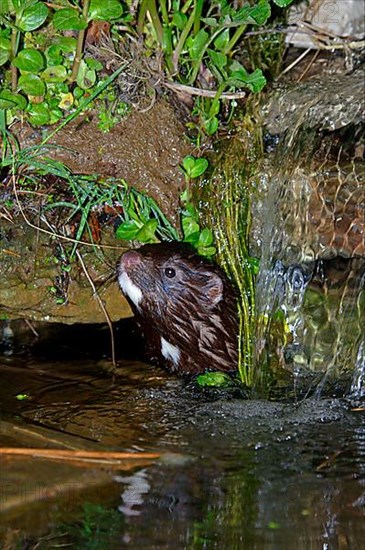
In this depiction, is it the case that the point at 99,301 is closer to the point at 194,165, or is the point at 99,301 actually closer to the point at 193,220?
the point at 193,220

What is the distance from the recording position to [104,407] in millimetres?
4328

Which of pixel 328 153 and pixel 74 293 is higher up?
pixel 328 153

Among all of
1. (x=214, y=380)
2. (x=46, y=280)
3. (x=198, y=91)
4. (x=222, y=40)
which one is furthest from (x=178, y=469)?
(x=222, y=40)

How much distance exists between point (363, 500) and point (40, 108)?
2.58 metres

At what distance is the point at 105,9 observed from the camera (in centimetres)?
459

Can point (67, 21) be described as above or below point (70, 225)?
above

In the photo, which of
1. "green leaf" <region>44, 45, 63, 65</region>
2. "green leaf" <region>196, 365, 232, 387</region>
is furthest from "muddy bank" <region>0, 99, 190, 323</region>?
"green leaf" <region>196, 365, 232, 387</region>

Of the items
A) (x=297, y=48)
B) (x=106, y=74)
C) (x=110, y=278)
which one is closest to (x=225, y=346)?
(x=110, y=278)

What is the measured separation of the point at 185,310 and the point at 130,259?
484mm

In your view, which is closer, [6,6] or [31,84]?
[6,6]

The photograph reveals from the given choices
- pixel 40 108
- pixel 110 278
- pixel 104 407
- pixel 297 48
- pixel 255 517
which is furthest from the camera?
pixel 297 48

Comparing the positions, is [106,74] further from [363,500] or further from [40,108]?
[363,500]

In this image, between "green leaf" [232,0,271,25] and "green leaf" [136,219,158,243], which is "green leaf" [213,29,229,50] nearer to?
"green leaf" [232,0,271,25]

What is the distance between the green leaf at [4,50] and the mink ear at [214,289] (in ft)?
4.82
